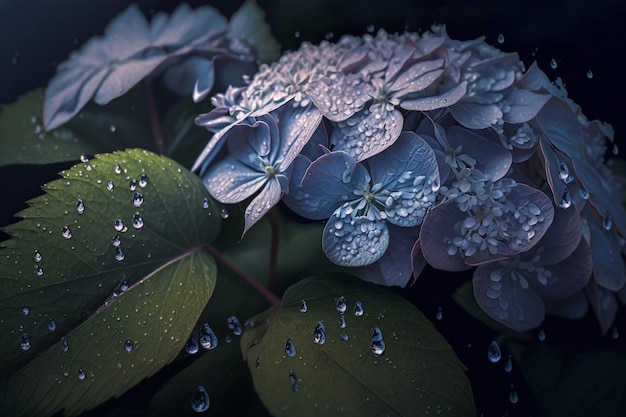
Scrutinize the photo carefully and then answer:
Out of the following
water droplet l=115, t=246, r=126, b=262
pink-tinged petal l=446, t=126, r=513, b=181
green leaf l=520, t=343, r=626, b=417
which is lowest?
green leaf l=520, t=343, r=626, b=417

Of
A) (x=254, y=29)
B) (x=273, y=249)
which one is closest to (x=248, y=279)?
(x=273, y=249)

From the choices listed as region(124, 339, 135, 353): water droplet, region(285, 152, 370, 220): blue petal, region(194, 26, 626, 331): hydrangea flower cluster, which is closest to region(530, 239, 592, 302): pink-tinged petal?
region(194, 26, 626, 331): hydrangea flower cluster

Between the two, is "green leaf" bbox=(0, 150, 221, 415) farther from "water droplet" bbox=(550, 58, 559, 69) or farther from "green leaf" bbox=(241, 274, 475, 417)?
"water droplet" bbox=(550, 58, 559, 69)

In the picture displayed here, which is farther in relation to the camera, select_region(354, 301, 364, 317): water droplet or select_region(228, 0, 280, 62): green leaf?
select_region(228, 0, 280, 62): green leaf

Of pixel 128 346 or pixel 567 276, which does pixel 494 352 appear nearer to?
pixel 567 276

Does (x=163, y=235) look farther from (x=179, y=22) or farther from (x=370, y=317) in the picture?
(x=179, y=22)

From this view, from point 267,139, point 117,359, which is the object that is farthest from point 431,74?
point 117,359

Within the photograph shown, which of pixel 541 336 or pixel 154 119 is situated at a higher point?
pixel 154 119

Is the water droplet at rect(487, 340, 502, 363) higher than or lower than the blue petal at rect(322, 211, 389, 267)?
lower
